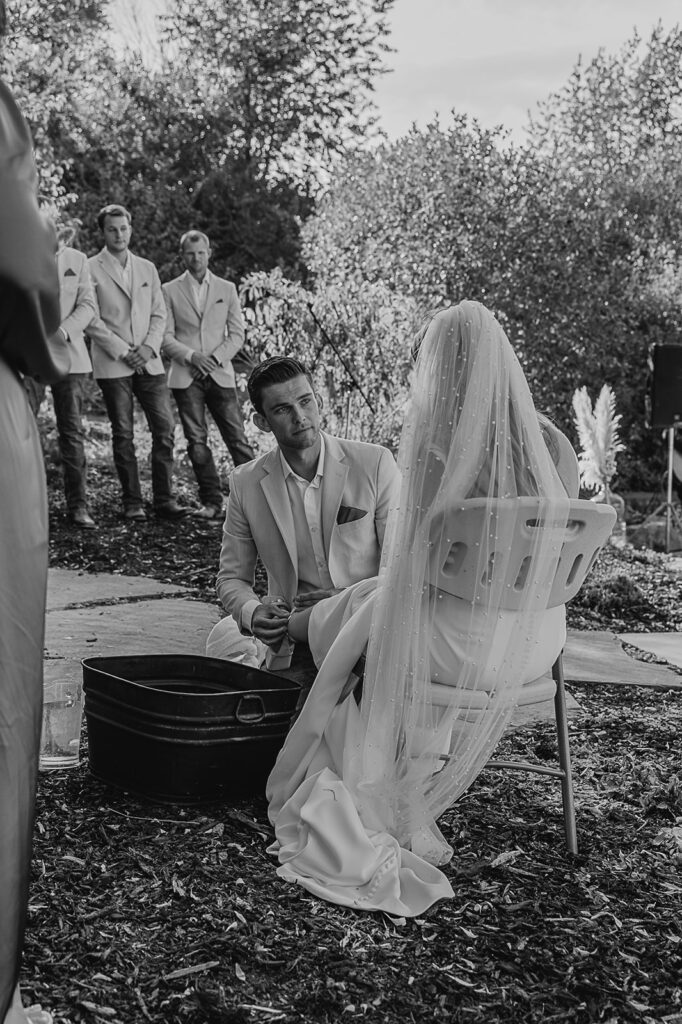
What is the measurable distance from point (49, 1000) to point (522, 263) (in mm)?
12148

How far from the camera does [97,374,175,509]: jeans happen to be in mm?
7777

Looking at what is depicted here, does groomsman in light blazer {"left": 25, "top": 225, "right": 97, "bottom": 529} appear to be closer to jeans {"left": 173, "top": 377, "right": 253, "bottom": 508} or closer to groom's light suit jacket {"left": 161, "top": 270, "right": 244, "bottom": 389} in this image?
groom's light suit jacket {"left": 161, "top": 270, "right": 244, "bottom": 389}

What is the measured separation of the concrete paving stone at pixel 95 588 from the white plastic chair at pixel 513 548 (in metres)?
3.53

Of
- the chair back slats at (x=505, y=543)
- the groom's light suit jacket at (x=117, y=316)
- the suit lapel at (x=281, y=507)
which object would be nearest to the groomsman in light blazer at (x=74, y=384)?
the groom's light suit jacket at (x=117, y=316)

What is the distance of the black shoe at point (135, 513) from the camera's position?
7.93 metres

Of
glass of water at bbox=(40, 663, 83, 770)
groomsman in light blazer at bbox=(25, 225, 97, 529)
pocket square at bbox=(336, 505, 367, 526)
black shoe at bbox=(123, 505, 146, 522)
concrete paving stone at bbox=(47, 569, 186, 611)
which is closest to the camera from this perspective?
glass of water at bbox=(40, 663, 83, 770)

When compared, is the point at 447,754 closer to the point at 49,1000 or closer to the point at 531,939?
the point at 531,939

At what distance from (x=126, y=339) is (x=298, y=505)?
4.16 meters

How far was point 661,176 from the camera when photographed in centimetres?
1775

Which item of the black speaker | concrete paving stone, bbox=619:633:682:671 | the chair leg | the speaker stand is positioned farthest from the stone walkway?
the black speaker

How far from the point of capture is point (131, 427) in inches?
311

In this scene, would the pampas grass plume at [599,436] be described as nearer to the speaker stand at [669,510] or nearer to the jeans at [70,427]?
the speaker stand at [669,510]

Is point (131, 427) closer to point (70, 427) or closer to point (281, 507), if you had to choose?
point (70, 427)

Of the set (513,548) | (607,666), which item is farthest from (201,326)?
(513,548)
